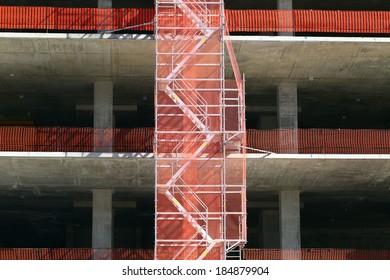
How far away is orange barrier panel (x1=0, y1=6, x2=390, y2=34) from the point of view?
31.9 metres

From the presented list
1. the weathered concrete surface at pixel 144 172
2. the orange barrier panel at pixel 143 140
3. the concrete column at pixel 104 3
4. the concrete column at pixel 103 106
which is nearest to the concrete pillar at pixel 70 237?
the weathered concrete surface at pixel 144 172

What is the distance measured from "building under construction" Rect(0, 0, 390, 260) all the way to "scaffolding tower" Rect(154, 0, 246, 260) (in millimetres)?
45

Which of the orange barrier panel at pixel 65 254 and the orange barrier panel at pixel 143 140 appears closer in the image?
the orange barrier panel at pixel 65 254

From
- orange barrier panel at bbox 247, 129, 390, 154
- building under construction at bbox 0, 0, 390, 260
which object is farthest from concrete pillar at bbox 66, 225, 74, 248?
orange barrier panel at bbox 247, 129, 390, 154

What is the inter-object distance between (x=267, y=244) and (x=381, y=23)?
39.7 feet

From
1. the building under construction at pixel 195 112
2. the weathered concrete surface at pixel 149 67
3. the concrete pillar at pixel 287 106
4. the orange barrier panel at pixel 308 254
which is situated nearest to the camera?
the building under construction at pixel 195 112

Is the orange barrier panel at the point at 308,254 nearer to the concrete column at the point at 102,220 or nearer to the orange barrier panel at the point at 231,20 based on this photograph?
the concrete column at the point at 102,220

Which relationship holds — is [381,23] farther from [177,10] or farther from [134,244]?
[134,244]

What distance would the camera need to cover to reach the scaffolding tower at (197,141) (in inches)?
1062

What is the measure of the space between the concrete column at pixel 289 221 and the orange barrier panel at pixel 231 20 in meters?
6.10

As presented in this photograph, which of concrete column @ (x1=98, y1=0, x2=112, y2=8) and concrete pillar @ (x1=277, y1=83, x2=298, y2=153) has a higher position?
concrete column @ (x1=98, y1=0, x2=112, y2=8)

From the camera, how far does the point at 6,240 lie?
49875mm

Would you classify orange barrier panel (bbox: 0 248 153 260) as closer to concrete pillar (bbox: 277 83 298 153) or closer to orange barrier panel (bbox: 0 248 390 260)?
orange barrier panel (bbox: 0 248 390 260)
